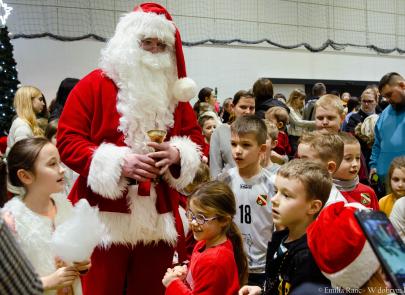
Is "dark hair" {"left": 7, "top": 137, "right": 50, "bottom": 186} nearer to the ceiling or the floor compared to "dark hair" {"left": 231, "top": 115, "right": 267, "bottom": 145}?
nearer to the floor

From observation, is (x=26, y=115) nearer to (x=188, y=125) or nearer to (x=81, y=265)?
(x=188, y=125)

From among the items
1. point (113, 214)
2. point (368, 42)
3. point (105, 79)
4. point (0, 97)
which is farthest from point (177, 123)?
point (368, 42)

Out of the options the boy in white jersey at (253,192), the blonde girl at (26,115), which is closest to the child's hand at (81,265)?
the boy in white jersey at (253,192)

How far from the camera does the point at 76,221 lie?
199 centimetres

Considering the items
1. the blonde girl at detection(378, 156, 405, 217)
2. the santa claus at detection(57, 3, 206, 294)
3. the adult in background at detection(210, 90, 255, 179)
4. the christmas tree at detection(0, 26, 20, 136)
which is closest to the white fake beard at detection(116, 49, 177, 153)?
the santa claus at detection(57, 3, 206, 294)

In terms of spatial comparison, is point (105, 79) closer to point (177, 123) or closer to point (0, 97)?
point (177, 123)

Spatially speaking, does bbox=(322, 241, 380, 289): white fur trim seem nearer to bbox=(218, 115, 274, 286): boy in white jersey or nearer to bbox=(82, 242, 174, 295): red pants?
bbox=(82, 242, 174, 295): red pants

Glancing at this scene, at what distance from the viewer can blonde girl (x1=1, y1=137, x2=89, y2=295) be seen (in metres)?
2.32

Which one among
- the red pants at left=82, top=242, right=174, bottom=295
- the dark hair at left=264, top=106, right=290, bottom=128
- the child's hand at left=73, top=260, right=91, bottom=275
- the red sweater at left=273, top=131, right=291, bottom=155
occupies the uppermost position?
the dark hair at left=264, top=106, right=290, bottom=128

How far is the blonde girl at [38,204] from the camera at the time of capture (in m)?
2.32

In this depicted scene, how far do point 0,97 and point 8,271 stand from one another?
684cm

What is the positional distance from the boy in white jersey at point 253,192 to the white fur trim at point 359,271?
1.66 m

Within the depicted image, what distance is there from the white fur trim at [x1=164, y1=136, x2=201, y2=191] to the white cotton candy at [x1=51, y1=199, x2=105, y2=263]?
92cm

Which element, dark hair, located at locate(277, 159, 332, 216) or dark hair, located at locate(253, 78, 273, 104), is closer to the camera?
dark hair, located at locate(277, 159, 332, 216)
